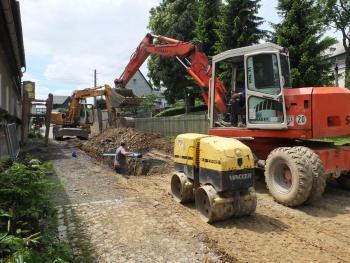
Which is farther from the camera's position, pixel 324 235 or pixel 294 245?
pixel 324 235

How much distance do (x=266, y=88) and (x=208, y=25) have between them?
23.2m

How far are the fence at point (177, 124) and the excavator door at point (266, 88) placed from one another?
9277mm

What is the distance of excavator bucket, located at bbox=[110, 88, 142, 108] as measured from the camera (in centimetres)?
1733

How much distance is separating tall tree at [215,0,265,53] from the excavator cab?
16.5 m

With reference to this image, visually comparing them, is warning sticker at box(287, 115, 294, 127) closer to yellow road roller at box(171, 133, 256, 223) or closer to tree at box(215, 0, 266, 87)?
yellow road roller at box(171, 133, 256, 223)

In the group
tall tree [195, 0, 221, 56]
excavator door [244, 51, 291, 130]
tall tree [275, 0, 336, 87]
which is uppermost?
tall tree [195, 0, 221, 56]

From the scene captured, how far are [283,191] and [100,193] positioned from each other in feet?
12.2

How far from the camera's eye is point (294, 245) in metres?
5.29

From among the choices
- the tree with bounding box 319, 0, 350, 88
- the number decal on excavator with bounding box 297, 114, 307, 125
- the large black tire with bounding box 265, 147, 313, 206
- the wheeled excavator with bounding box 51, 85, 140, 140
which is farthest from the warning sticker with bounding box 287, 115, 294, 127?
the tree with bounding box 319, 0, 350, 88

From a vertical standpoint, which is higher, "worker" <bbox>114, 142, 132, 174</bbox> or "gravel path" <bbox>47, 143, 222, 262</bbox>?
"worker" <bbox>114, 142, 132, 174</bbox>

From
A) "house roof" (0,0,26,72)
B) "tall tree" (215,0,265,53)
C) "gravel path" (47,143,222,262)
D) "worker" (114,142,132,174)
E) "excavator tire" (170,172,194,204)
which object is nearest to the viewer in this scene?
"gravel path" (47,143,222,262)

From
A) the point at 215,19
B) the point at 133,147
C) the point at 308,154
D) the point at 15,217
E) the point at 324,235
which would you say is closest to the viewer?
the point at 15,217

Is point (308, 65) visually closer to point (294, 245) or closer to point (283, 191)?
point (283, 191)

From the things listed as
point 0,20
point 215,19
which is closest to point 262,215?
point 0,20
